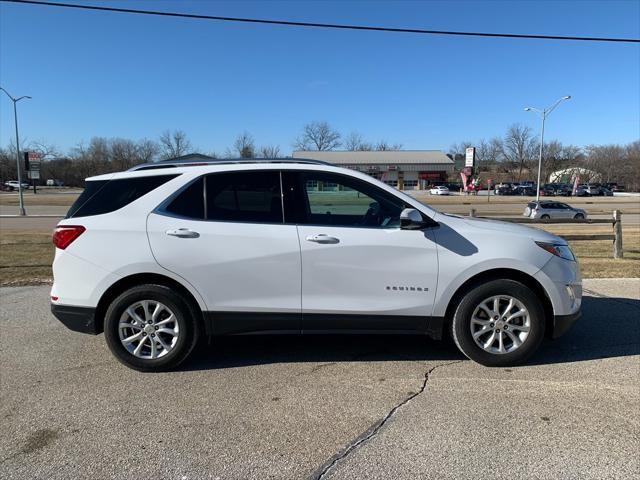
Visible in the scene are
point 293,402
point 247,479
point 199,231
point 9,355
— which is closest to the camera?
point 247,479

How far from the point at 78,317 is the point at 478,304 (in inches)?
136

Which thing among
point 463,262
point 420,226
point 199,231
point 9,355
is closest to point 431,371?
point 463,262

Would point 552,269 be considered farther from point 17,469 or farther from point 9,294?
point 9,294

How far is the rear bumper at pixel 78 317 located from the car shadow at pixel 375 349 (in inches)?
34.6

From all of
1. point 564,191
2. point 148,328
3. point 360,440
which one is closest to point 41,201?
point 148,328

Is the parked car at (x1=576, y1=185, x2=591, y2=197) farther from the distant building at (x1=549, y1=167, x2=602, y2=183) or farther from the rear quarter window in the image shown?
the rear quarter window

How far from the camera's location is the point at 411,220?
4141 millimetres

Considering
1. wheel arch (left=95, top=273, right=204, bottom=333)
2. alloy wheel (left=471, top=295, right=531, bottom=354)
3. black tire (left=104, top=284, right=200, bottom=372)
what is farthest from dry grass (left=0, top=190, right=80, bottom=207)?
alloy wheel (left=471, top=295, right=531, bottom=354)

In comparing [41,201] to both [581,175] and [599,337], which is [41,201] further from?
[581,175]

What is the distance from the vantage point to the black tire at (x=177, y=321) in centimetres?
421

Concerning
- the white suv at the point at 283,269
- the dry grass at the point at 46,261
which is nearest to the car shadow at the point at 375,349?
the white suv at the point at 283,269

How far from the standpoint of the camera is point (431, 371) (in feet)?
14.2

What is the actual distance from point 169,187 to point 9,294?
468 centimetres

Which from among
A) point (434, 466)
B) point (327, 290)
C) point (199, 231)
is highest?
point (199, 231)
